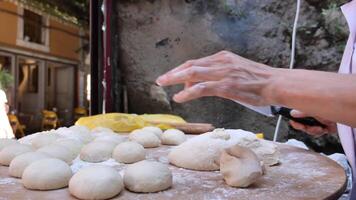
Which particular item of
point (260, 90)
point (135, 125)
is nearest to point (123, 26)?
point (135, 125)

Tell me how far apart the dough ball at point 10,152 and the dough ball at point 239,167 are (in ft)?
2.21

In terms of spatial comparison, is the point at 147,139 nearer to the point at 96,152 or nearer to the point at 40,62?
the point at 96,152

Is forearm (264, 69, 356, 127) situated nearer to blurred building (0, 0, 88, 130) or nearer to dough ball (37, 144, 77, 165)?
dough ball (37, 144, 77, 165)

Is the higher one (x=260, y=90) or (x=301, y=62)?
(x=301, y=62)

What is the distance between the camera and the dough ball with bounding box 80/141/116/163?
117cm

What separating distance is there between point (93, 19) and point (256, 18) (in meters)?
1.26

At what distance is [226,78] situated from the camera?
2.61 ft

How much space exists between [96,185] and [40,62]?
10.1 m

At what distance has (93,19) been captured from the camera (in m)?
2.68

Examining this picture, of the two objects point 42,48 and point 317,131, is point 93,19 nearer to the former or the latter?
point 317,131

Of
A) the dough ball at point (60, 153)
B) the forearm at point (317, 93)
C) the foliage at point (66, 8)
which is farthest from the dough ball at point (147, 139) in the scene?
the foliage at point (66, 8)

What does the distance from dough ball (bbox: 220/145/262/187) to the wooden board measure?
2 centimetres

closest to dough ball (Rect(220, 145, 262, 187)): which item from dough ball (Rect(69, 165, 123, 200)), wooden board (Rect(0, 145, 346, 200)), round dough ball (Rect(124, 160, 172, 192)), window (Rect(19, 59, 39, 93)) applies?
wooden board (Rect(0, 145, 346, 200))

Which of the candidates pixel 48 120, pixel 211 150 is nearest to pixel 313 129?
pixel 211 150
